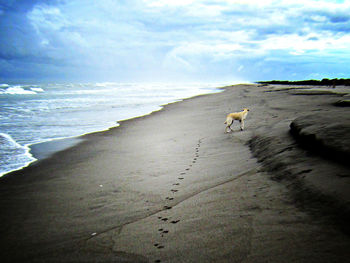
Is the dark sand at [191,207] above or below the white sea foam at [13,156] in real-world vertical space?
above

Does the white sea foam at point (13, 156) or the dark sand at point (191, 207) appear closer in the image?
the dark sand at point (191, 207)

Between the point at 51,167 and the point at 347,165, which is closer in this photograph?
the point at 347,165

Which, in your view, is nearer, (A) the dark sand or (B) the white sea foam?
(A) the dark sand

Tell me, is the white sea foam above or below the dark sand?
below

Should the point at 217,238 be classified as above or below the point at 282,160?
below

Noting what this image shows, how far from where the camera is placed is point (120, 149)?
816 cm

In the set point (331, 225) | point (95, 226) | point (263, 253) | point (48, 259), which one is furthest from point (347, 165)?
point (48, 259)

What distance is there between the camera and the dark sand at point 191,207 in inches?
97.1

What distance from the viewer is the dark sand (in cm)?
247

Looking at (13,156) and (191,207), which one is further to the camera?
(13,156)

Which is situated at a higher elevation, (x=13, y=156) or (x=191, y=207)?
(x=191, y=207)

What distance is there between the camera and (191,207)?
355 centimetres

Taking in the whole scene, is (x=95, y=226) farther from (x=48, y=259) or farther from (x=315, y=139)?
(x=315, y=139)

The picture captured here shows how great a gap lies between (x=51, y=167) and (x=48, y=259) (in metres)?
4.38
